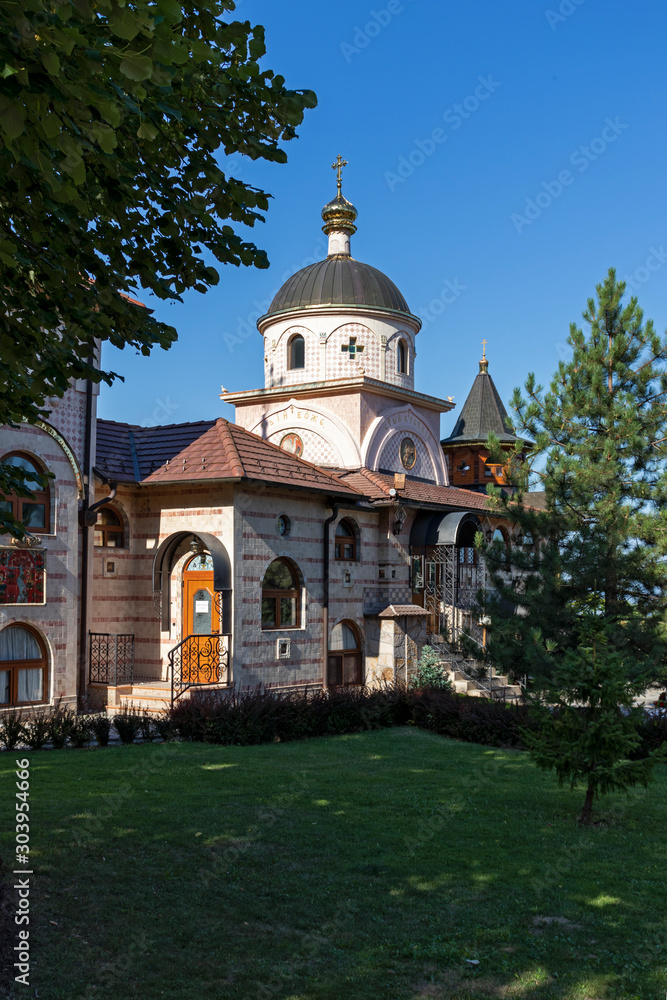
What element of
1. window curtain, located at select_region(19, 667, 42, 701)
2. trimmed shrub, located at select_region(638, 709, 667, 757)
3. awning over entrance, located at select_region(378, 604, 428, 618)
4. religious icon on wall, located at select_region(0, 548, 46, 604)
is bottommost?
trimmed shrub, located at select_region(638, 709, 667, 757)

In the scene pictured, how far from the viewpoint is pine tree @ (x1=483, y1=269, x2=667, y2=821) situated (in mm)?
16766

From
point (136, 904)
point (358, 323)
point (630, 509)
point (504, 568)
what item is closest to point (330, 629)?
point (504, 568)

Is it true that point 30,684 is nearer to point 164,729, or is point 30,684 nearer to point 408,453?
point 164,729

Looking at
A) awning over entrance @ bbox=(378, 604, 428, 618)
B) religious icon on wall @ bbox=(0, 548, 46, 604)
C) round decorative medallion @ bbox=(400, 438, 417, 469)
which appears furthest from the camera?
round decorative medallion @ bbox=(400, 438, 417, 469)

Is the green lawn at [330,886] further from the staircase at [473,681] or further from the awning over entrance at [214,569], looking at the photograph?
the staircase at [473,681]

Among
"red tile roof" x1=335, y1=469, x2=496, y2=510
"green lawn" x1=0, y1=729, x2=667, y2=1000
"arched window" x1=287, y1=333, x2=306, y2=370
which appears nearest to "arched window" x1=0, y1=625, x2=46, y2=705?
"green lawn" x1=0, y1=729, x2=667, y2=1000

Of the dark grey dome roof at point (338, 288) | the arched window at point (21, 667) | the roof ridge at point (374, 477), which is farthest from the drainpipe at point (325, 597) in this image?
the dark grey dome roof at point (338, 288)

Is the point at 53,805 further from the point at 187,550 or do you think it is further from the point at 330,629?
the point at 330,629

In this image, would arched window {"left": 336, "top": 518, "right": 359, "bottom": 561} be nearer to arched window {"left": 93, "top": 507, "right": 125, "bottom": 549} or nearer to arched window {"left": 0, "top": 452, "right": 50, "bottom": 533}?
arched window {"left": 93, "top": 507, "right": 125, "bottom": 549}

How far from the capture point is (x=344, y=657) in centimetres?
2158

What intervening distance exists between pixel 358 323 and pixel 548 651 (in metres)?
13.4

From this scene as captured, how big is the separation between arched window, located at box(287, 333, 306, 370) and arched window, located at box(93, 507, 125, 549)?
9440 millimetres

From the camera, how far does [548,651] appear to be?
16.5 metres

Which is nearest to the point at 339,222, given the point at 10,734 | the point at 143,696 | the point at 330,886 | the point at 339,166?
the point at 339,166
